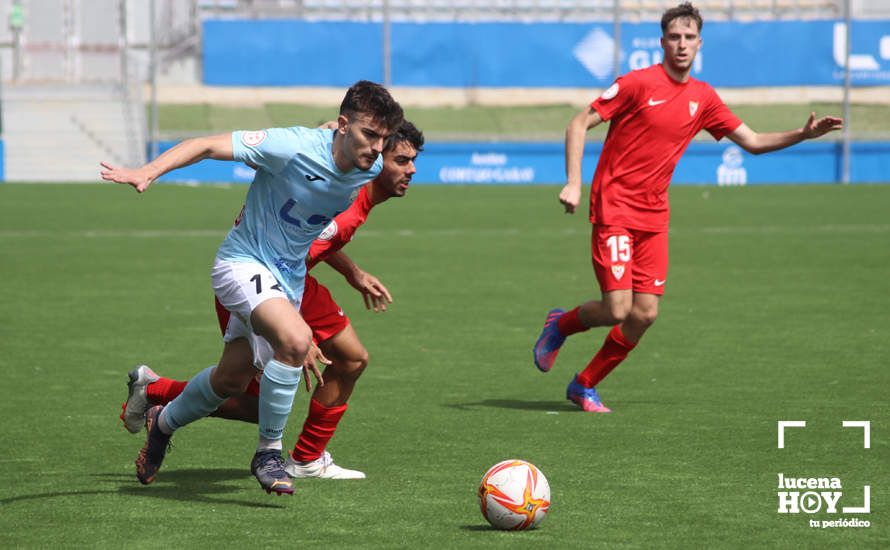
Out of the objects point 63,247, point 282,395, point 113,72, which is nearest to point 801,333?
point 282,395

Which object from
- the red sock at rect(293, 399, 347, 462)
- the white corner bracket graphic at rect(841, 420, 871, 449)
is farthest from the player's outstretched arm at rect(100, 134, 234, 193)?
the white corner bracket graphic at rect(841, 420, 871, 449)

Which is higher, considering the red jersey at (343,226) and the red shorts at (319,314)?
the red jersey at (343,226)

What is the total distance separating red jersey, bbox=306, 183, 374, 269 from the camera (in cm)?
695

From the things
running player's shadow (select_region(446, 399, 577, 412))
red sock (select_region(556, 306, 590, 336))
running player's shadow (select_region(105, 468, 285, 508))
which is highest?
red sock (select_region(556, 306, 590, 336))

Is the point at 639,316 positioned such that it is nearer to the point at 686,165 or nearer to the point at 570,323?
the point at 570,323

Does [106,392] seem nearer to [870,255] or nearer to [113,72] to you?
[870,255]

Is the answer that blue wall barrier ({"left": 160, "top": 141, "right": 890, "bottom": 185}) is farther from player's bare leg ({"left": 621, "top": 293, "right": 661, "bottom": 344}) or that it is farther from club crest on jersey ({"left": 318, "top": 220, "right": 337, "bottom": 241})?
club crest on jersey ({"left": 318, "top": 220, "right": 337, "bottom": 241})

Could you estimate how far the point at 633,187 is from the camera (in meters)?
8.82

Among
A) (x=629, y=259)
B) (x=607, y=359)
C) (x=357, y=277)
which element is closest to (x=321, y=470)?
(x=357, y=277)

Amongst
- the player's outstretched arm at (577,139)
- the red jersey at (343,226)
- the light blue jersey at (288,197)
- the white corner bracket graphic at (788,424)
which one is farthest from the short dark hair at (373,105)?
the white corner bracket graphic at (788,424)

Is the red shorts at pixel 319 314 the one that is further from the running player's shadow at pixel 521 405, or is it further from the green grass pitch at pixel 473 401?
the running player's shadow at pixel 521 405

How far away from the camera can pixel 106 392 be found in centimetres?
928

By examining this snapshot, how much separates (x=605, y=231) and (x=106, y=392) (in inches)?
123

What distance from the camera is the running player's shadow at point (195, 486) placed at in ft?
21.3
